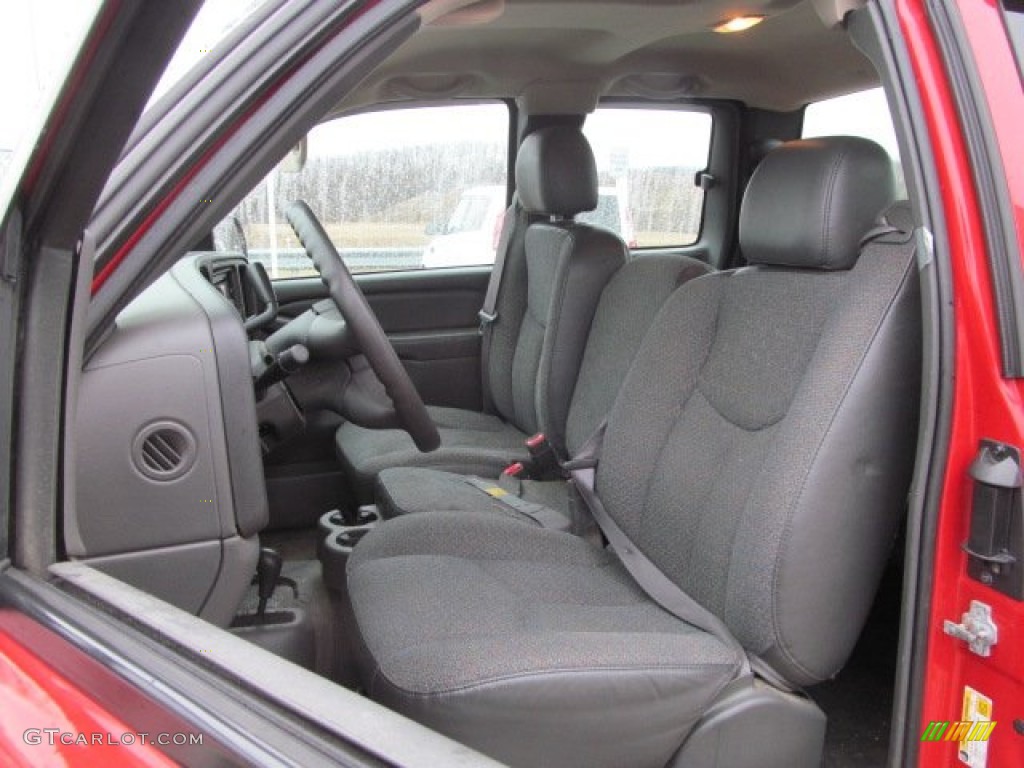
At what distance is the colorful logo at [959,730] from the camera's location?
1.15 meters

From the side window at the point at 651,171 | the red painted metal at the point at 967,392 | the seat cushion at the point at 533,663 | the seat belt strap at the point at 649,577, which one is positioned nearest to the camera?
the red painted metal at the point at 967,392

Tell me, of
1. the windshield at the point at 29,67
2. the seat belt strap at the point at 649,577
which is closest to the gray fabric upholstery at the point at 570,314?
the seat belt strap at the point at 649,577

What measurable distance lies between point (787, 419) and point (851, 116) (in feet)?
7.37

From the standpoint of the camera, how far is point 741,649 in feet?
4.68

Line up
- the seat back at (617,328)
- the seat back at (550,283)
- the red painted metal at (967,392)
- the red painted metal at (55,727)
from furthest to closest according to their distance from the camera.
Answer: the seat back at (550,283)
the seat back at (617,328)
the red painted metal at (967,392)
the red painted metal at (55,727)

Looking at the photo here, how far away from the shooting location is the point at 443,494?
7.64 feet

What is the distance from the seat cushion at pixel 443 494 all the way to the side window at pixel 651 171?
145 cm

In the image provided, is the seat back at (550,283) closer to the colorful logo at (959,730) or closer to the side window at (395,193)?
the side window at (395,193)

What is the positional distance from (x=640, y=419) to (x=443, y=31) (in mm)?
1295

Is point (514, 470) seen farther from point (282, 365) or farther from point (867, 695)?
point (867, 695)

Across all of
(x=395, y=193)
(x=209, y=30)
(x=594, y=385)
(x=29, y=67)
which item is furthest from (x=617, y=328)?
(x=29, y=67)

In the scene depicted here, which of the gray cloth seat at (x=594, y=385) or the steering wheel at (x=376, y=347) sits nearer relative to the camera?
the steering wheel at (x=376, y=347)

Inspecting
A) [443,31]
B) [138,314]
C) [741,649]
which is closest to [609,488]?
[741,649]

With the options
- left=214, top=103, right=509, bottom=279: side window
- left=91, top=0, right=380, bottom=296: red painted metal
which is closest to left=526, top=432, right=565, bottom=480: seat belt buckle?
left=214, top=103, right=509, bottom=279: side window
